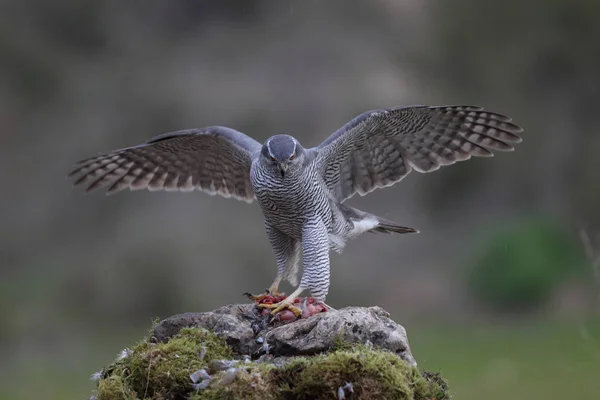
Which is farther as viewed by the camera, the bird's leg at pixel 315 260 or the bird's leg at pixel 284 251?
the bird's leg at pixel 284 251

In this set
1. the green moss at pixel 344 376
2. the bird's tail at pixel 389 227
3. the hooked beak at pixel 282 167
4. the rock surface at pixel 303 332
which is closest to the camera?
the green moss at pixel 344 376

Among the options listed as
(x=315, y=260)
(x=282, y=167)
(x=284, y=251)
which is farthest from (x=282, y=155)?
(x=284, y=251)

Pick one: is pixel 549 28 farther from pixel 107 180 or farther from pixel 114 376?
pixel 114 376

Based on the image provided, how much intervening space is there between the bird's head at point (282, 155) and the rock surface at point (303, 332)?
2.50 feet

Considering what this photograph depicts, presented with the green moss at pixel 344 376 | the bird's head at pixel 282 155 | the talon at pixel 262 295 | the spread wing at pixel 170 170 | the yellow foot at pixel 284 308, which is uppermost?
the spread wing at pixel 170 170

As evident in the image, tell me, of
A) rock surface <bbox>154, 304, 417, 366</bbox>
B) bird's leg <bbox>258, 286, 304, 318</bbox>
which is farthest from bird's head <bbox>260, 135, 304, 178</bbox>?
rock surface <bbox>154, 304, 417, 366</bbox>

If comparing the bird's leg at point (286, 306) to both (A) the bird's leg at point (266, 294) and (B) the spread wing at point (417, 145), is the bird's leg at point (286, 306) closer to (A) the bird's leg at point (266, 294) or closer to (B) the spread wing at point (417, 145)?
(A) the bird's leg at point (266, 294)

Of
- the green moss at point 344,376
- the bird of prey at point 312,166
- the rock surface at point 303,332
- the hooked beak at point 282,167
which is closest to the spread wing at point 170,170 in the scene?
the bird of prey at point 312,166

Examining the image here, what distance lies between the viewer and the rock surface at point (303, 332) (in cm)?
284

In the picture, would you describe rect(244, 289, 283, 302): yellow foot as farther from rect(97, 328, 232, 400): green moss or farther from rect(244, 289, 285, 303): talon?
rect(97, 328, 232, 400): green moss

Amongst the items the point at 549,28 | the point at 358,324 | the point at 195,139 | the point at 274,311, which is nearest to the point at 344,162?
the point at 195,139

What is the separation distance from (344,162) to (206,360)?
5.55 ft

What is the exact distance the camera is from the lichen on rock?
2557mm

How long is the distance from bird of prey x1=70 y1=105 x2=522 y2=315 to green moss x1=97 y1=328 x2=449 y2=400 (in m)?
0.66
